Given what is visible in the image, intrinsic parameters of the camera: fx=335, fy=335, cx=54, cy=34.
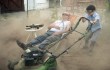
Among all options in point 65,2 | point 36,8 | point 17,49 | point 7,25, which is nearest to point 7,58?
point 17,49

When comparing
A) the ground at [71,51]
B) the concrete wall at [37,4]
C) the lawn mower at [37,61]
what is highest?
the concrete wall at [37,4]

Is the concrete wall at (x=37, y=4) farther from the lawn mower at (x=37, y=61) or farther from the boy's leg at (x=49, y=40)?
the lawn mower at (x=37, y=61)

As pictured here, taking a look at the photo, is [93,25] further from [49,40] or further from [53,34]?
[49,40]

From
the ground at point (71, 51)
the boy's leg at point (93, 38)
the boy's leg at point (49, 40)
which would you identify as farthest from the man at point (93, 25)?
the boy's leg at point (49, 40)

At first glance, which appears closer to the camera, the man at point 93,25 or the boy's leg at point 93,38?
the man at point 93,25

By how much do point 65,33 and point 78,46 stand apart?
8.26 feet

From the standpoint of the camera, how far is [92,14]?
10.0m

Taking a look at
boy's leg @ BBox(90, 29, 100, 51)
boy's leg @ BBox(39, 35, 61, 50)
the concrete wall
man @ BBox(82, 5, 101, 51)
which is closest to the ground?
boy's leg @ BBox(90, 29, 100, 51)

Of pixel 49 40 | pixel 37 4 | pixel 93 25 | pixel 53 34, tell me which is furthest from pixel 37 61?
pixel 37 4

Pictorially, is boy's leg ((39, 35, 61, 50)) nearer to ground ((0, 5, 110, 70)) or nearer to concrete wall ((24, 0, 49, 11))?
ground ((0, 5, 110, 70))

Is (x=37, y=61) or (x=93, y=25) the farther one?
(x=93, y=25)

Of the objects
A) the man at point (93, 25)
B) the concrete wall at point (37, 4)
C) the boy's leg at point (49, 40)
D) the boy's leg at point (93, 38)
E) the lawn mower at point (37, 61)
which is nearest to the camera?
the lawn mower at point (37, 61)

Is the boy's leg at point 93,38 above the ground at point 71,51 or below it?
above

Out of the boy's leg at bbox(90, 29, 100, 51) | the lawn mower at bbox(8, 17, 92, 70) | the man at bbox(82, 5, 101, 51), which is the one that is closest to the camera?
the lawn mower at bbox(8, 17, 92, 70)
